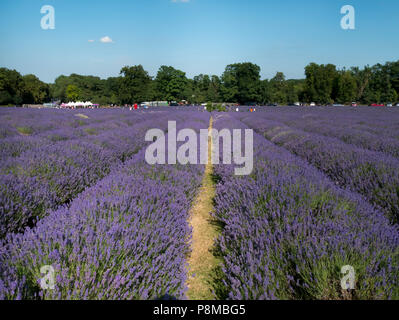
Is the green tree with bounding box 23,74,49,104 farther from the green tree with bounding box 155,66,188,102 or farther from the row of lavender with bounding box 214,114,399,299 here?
the row of lavender with bounding box 214,114,399,299

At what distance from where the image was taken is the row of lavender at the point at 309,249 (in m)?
1.29

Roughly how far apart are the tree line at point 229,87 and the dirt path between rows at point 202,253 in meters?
49.5

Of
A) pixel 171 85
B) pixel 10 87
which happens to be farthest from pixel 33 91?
pixel 171 85

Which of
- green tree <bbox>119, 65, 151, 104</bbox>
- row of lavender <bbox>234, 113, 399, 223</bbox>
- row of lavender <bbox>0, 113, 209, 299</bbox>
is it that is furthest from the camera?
green tree <bbox>119, 65, 151, 104</bbox>

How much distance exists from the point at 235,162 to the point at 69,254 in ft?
8.85

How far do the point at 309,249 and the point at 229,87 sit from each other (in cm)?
7072

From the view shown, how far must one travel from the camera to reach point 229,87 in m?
68.6

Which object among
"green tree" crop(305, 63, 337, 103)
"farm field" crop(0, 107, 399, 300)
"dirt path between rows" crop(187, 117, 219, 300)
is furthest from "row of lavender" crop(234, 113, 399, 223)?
"green tree" crop(305, 63, 337, 103)

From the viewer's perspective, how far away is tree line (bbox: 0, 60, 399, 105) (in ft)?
156

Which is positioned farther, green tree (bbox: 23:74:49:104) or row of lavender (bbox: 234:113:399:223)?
green tree (bbox: 23:74:49:104)

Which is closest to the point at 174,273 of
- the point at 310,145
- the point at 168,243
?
the point at 168,243

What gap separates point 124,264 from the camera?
54.1 inches

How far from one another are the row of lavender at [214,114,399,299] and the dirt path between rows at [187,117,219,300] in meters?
0.20

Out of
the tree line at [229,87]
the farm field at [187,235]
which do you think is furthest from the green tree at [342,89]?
the farm field at [187,235]
